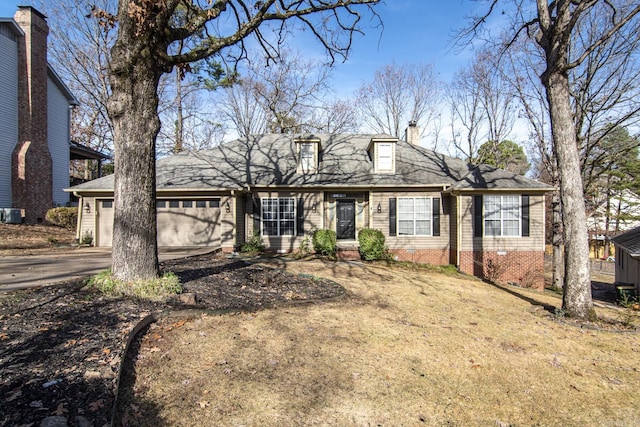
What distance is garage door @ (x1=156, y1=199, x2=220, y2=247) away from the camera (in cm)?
1373

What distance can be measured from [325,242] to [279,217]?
2.24 meters

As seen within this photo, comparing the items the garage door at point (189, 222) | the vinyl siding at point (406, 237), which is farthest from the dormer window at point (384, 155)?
the garage door at point (189, 222)

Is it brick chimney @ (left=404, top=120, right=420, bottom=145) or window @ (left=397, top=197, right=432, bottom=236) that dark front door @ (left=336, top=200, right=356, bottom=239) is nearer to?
window @ (left=397, top=197, right=432, bottom=236)

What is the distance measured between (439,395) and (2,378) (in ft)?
13.1

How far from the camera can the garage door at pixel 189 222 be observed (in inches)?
541

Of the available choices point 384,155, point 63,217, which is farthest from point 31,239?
point 384,155

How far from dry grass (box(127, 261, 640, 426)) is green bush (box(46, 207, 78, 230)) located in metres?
16.2

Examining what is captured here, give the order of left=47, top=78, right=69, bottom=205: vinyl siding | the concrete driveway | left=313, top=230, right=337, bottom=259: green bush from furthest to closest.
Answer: left=47, top=78, right=69, bottom=205: vinyl siding, left=313, top=230, right=337, bottom=259: green bush, the concrete driveway

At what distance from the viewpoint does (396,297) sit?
7703 millimetres

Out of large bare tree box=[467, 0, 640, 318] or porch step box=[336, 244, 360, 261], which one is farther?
porch step box=[336, 244, 360, 261]

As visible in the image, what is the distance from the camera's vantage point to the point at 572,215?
712 centimetres

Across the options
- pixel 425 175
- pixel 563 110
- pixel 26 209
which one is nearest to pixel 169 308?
pixel 563 110

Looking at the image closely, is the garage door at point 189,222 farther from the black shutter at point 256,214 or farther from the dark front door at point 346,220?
the dark front door at point 346,220

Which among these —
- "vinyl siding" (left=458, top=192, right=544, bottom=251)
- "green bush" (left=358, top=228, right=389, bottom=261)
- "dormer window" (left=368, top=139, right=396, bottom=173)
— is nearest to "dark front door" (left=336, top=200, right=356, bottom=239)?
"green bush" (left=358, top=228, right=389, bottom=261)
